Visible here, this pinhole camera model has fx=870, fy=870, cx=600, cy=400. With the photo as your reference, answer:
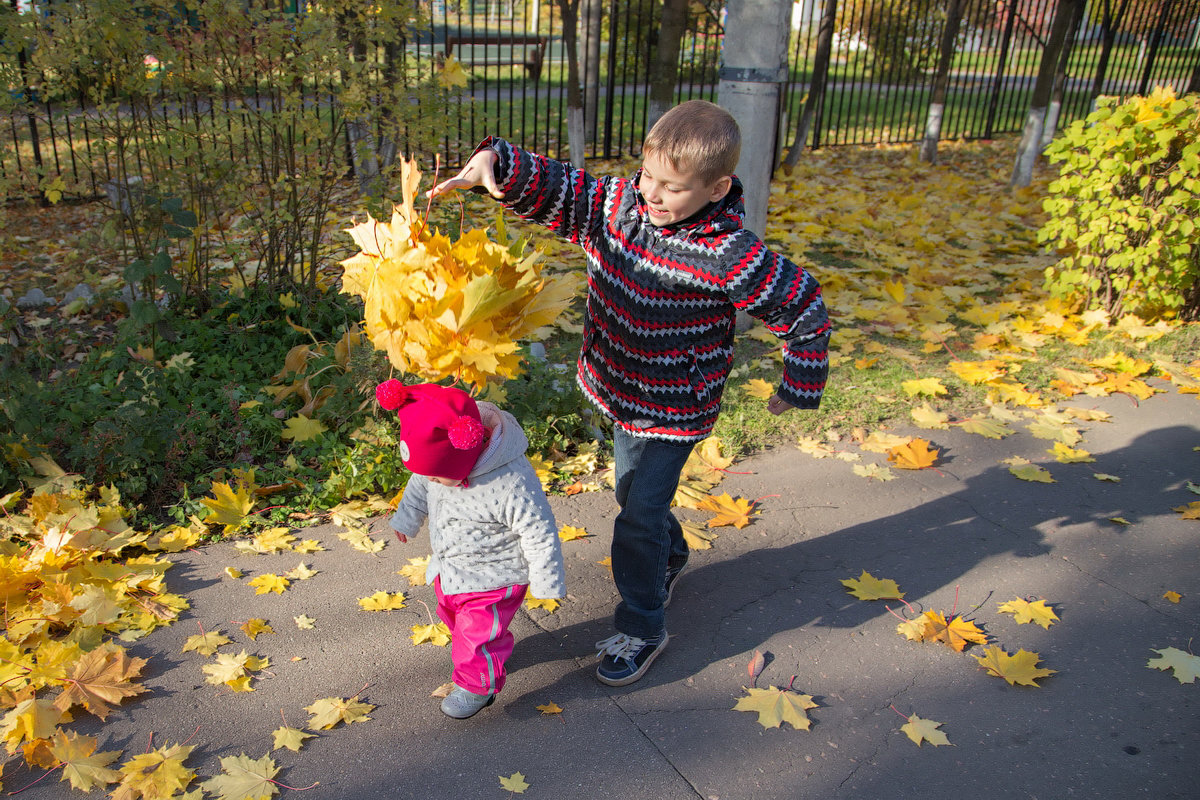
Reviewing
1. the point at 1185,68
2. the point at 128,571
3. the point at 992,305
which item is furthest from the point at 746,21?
the point at 1185,68

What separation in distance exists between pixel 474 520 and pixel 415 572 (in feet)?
3.20

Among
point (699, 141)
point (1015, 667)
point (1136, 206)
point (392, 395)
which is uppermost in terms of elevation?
point (699, 141)

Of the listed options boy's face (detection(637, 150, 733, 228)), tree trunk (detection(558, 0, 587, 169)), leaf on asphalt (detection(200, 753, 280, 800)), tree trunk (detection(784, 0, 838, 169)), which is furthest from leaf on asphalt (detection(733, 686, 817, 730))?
tree trunk (detection(784, 0, 838, 169))

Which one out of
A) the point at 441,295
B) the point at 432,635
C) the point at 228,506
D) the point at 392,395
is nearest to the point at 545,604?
the point at 432,635

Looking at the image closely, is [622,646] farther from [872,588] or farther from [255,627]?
[255,627]

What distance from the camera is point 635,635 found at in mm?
2709

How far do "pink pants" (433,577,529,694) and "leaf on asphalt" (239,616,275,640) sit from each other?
740 millimetres

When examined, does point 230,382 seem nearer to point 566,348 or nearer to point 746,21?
point 566,348

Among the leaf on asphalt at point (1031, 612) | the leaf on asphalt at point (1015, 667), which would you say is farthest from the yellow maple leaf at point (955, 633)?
the leaf on asphalt at point (1031, 612)

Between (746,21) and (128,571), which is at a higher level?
(746,21)

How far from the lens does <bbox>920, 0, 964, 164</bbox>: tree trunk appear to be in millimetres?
9070

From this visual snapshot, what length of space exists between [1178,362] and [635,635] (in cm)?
411

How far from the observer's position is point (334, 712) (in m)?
2.51

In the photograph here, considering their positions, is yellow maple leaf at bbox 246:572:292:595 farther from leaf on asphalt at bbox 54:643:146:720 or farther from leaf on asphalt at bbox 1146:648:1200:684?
leaf on asphalt at bbox 1146:648:1200:684
